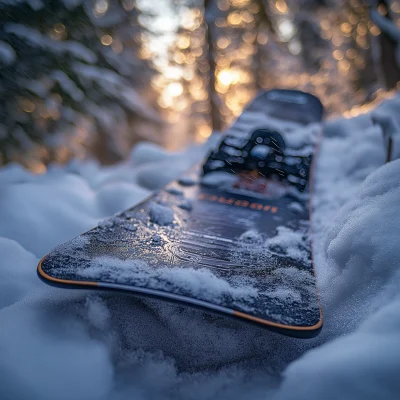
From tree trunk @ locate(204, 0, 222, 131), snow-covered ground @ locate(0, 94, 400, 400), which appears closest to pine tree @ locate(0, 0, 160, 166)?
tree trunk @ locate(204, 0, 222, 131)

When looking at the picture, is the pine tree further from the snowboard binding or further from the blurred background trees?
the snowboard binding

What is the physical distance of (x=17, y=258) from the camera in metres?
1.53

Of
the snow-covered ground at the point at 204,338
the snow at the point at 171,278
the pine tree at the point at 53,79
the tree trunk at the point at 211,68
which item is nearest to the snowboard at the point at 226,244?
the snow at the point at 171,278

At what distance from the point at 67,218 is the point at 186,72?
7.65 meters

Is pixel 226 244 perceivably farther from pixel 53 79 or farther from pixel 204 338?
pixel 53 79

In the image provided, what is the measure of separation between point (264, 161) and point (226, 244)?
1.12 meters

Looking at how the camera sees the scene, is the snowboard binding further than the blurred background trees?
No

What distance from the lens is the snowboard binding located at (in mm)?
2619

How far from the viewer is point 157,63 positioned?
7281mm

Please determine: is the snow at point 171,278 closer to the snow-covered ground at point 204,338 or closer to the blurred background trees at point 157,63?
the snow-covered ground at point 204,338

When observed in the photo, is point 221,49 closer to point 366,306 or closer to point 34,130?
point 34,130

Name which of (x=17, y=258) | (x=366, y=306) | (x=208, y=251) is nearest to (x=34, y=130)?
(x=17, y=258)

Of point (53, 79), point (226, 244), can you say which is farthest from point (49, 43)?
point (226, 244)

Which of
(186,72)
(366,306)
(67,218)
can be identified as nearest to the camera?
(366,306)
